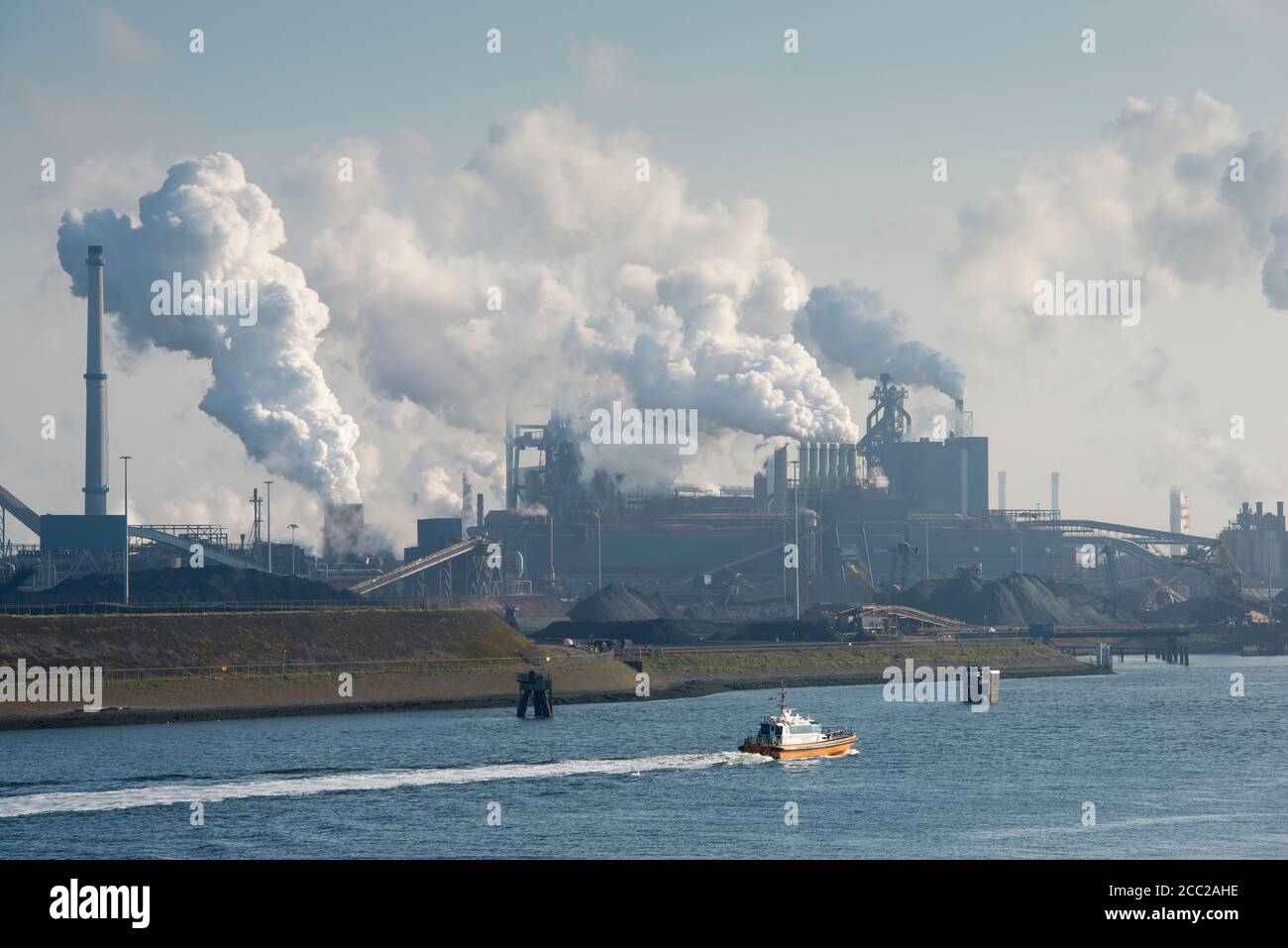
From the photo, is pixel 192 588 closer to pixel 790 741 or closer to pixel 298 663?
pixel 298 663

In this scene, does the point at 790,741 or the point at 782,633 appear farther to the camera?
the point at 782,633

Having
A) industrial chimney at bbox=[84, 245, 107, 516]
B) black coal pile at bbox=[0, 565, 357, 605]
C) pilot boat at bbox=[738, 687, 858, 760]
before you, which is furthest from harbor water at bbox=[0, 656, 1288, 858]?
industrial chimney at bbox=[84, 245, 107, 516]

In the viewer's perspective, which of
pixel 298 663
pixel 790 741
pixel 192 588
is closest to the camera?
pixel 790 741

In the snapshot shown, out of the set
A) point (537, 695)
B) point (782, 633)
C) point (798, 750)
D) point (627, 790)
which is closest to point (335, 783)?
point (627, 790)

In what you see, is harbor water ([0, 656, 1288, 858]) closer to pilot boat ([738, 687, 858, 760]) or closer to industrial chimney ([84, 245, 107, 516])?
pilot boat ([738, 687, 858, 760])

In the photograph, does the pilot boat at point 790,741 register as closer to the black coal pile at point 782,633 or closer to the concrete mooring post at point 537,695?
the concrete mooring post at point 537,695
